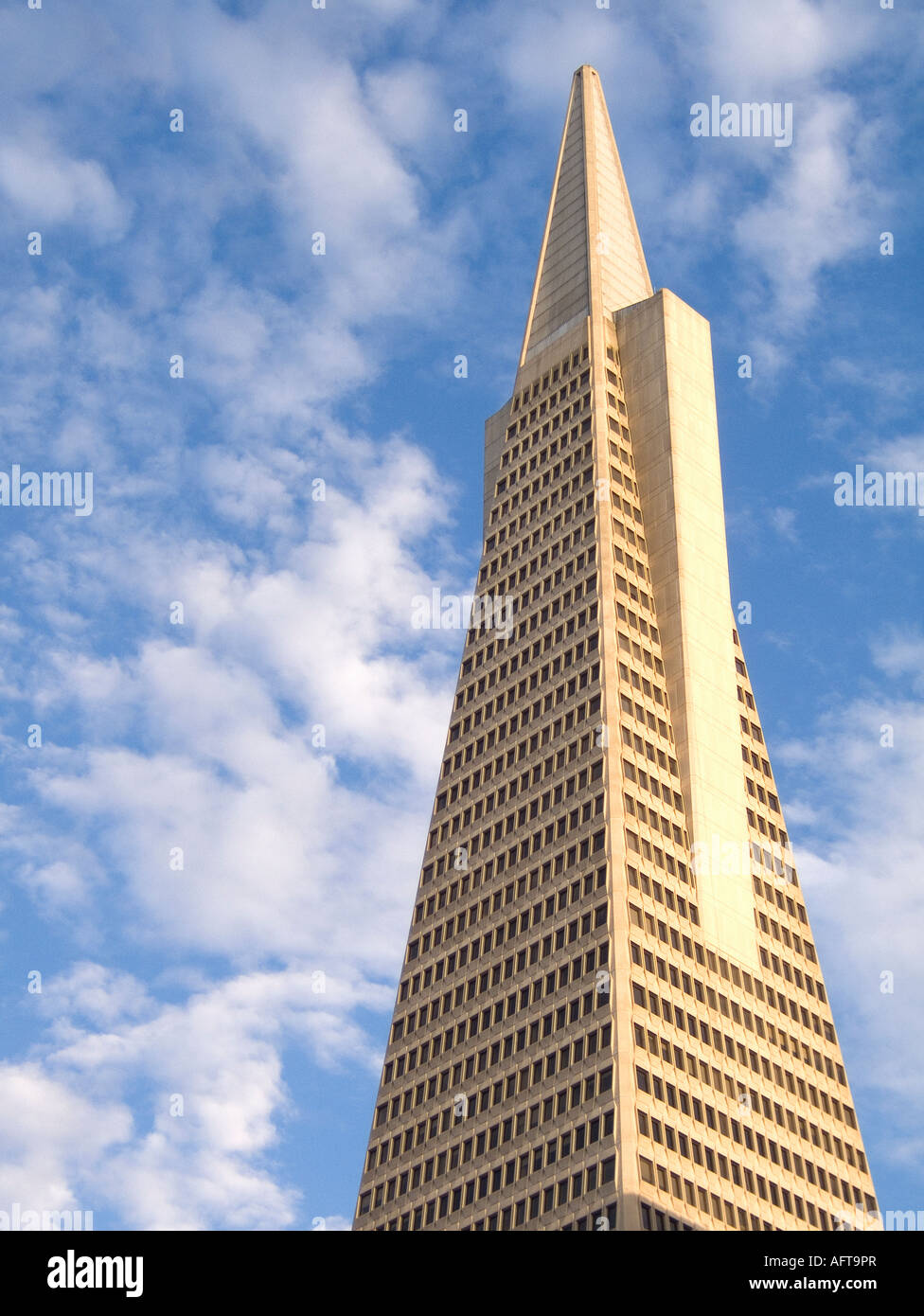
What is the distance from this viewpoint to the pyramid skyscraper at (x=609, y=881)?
126 m

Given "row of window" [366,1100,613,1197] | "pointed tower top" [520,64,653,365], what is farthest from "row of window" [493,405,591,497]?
"row of window" [366,1100,613,1197]

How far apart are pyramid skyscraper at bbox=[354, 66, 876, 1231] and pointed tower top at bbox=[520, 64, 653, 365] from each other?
0.82 m

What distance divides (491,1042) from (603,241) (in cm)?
8471

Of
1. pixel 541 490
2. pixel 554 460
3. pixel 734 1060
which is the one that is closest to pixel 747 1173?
pixel 734 1060

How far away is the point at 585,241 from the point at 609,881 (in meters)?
74.9

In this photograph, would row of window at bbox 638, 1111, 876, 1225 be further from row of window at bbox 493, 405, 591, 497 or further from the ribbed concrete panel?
the ribbed concrete panel

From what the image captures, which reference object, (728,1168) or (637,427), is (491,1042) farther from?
(637,427)

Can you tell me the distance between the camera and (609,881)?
134250 millimetres

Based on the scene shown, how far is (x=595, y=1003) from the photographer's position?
12825 cm

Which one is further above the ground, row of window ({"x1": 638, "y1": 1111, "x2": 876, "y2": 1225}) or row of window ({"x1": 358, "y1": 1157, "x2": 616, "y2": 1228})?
row of window ({"x1": 638, "y1": 1111, "x2": 876, "y2": 1225})

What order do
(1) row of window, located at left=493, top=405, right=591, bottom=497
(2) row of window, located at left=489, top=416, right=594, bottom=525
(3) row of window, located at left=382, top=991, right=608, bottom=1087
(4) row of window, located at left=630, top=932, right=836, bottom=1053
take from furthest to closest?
1. (1) row of window, located at left=493, top=405, right=591, bottom=497
2. (2) row of window, located at left=489, top=416, right=594, bottom=525
3. (4) row of window, located at left=630, top=932, right=836, bottom=1053
4. (3) row of window, located at left=382, top=991, right=608, bottom=1087

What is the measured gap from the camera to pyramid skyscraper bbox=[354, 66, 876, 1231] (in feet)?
413
